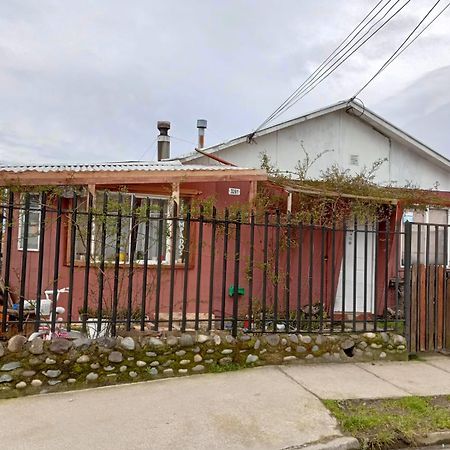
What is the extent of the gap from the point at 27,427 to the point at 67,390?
0.90 meters

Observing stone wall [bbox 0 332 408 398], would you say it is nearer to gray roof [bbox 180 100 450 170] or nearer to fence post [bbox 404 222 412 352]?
fence post [bbox 404 222 412 352]

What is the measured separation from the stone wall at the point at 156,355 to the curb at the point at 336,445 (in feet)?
6.05

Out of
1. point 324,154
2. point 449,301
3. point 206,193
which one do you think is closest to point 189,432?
point 449,301

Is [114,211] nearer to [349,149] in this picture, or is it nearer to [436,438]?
[436,438]

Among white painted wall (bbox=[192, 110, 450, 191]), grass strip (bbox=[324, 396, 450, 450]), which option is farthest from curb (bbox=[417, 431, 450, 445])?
white painted wall (bbox=[192, 110, 450, 191])

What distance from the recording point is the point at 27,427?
3.70m

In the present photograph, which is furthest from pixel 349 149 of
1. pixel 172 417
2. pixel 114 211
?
pixel 172 417

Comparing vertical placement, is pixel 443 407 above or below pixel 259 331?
below

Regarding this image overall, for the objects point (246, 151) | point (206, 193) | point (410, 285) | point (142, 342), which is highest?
point (246, 151)

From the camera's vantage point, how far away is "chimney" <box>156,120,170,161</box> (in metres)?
13.2

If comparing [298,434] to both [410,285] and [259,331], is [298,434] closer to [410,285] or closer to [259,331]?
[259,331]

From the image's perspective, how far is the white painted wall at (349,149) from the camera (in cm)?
1072

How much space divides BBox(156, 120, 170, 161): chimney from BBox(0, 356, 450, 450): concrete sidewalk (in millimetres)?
9063

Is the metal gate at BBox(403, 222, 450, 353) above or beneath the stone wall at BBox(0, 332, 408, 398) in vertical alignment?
above
